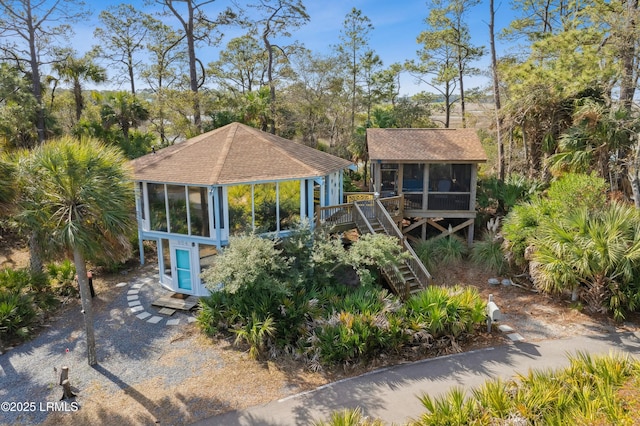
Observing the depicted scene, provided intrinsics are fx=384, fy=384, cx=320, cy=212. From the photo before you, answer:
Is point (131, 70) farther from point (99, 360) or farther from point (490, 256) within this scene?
point (490, 256)

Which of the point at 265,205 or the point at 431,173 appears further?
the point at 431,173

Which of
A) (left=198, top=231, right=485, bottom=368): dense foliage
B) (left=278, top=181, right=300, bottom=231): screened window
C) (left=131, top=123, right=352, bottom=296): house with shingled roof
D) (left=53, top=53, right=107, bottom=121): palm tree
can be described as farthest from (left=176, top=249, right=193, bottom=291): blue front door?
(left=53, top=53, right=107, bottom=121): palm tree

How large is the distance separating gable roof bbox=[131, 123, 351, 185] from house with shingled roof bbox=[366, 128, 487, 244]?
308 centimetres

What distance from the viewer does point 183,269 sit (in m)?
13.7

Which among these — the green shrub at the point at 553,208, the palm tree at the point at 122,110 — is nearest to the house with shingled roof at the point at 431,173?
the green shrub at the point at 553,208

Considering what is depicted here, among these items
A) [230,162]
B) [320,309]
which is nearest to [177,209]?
[230,162]

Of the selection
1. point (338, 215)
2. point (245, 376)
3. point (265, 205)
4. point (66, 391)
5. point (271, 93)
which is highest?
point (271, 93)

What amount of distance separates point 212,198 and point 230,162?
159cm

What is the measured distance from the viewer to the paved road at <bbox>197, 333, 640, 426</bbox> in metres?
8.05

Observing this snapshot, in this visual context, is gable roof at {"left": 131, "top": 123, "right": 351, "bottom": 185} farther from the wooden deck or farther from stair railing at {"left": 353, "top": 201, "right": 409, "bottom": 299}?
the wooden deck

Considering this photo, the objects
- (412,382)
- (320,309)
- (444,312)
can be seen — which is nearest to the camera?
(412,382)

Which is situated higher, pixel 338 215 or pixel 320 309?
pixel 338 215

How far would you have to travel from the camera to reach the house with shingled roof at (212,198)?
1279cm

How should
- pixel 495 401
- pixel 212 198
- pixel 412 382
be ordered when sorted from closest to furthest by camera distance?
pixel 495 401, pixel 412 382, pixel 212 198
